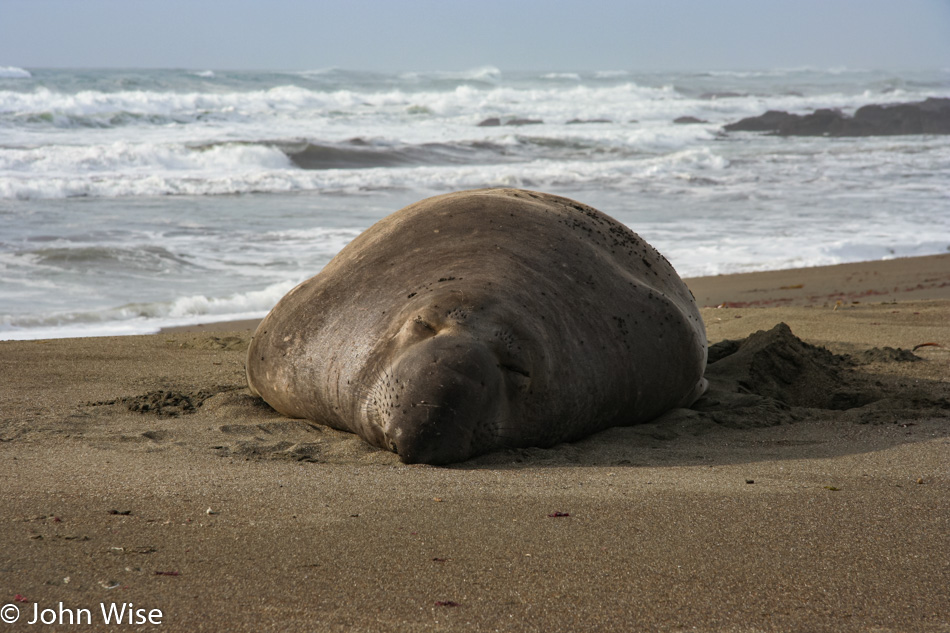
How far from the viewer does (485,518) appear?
2.63 m

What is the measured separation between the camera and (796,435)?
3934 mm

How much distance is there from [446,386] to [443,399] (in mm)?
50

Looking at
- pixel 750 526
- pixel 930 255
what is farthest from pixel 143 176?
pixel 750 526

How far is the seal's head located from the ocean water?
452cm

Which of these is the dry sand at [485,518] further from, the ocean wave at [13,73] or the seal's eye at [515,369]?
the ocean wave at [13,73]

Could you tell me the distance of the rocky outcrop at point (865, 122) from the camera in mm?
32938

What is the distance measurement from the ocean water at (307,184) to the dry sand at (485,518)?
4.15 meters

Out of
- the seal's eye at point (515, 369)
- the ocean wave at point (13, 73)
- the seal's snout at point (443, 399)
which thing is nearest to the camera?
the seal's snout at point (443, 399)

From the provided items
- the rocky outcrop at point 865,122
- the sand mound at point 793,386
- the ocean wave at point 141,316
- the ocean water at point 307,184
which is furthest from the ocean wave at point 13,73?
the sand mound at point 793,386

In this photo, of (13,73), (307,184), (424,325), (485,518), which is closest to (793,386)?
(424,325)

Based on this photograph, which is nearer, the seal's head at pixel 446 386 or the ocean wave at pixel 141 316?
the seal's head at pixel 446 386

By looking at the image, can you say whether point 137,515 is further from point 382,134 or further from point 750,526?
point 382,134

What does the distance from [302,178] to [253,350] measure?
1506 centimetres

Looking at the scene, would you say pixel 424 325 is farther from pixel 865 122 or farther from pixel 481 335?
pixel 865 122
